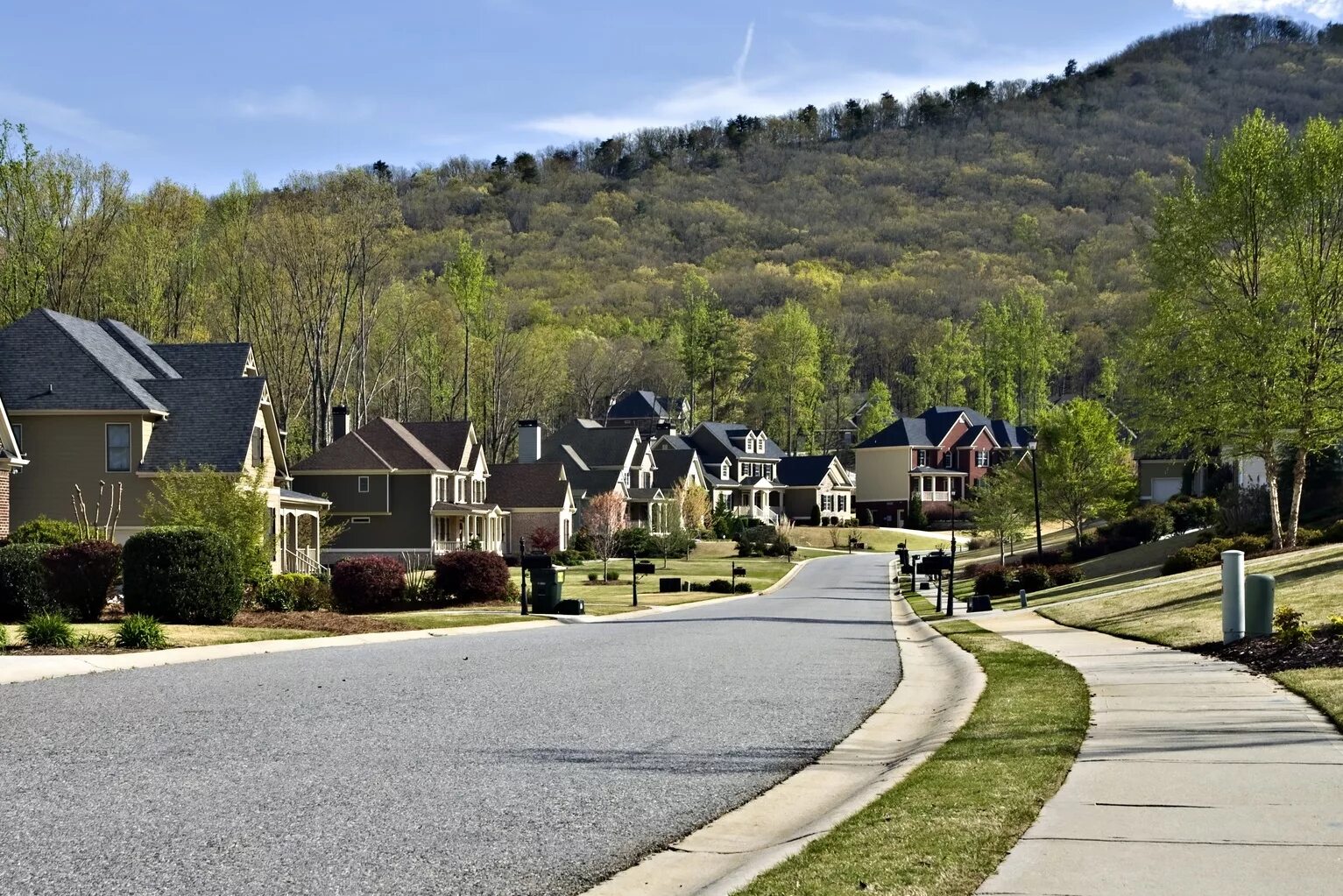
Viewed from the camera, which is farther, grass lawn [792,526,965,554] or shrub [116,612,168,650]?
grass lawn [792,526,965,554]

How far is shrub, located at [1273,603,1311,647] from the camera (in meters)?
16.3

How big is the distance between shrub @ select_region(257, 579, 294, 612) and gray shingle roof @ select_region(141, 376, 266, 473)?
348 inches

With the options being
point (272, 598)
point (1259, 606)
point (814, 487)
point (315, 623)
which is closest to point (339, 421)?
point (272, 598)

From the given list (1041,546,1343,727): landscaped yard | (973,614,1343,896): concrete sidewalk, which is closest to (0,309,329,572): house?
(1041,546,1343,727): landscaped yard

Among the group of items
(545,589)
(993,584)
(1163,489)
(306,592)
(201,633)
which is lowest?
(993,584)

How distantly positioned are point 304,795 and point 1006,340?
125 m

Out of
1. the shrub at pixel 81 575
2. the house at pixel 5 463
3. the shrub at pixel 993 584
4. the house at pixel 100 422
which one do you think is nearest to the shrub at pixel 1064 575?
the shrub at pixel 993 584

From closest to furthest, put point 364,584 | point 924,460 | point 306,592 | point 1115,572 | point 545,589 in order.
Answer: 1. point 306,592
2. point 364,584
3. point 545,589
4. point 1115,572
5. point 924,460

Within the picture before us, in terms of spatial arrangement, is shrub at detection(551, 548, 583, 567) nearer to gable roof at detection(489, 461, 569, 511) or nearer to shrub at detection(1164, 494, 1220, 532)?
gable roof at detection(489, 461, 569, 511)

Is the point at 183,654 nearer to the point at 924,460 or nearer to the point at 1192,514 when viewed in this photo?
the point at 1192,514

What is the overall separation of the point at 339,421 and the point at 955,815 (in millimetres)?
57344

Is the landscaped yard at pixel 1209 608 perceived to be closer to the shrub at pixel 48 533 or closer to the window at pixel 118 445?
the shrub at pixel 48 533

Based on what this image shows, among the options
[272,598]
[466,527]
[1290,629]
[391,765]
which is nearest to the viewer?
[391,765]

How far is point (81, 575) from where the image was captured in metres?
24.7
